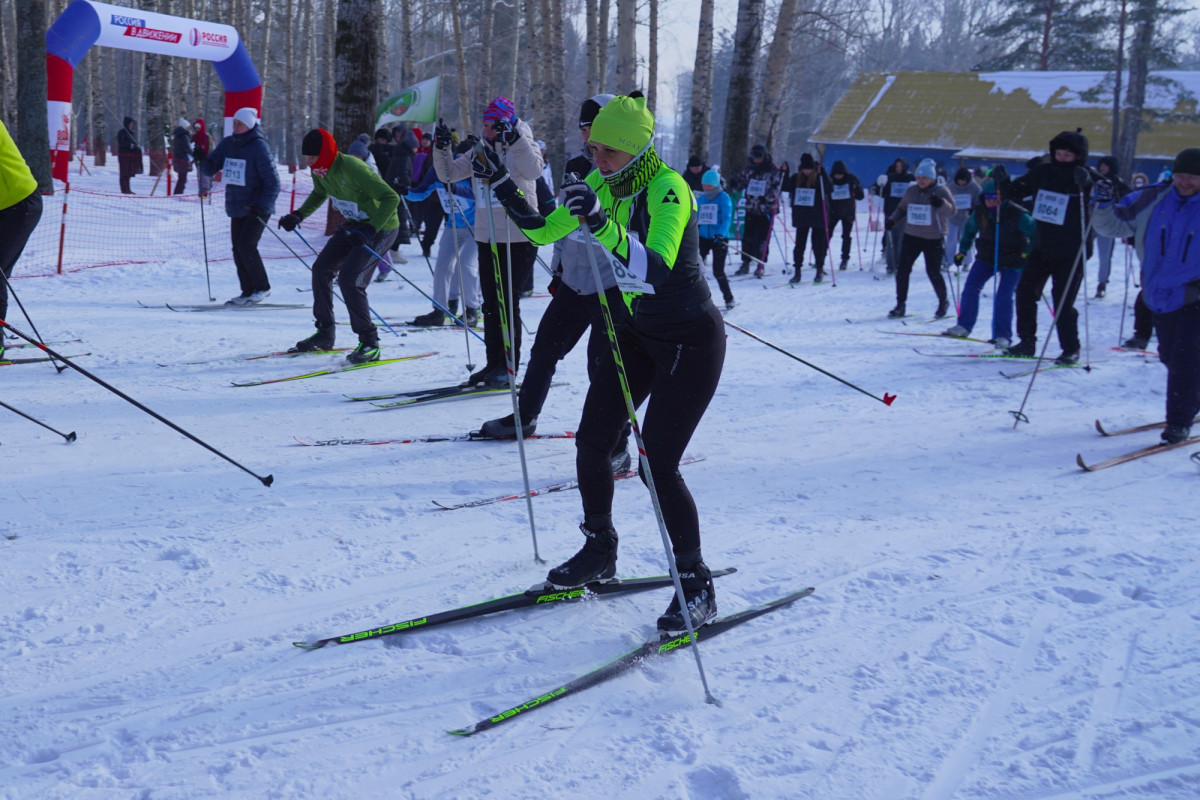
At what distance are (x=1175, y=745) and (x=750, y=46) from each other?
46.2ft

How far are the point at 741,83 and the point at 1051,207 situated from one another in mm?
8695

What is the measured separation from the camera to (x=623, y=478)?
198 inches

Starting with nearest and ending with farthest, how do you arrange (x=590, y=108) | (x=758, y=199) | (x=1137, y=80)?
(x=590, y=108), (x=758, y=199), (x=1137, y=80)

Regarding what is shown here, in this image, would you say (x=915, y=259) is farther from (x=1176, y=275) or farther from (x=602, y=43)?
(x=602, y=43)

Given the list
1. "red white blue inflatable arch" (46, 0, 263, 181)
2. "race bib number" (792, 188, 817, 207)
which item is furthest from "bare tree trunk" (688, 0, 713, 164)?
"red white blue inflatable arch" (46, 0, 263, 181)

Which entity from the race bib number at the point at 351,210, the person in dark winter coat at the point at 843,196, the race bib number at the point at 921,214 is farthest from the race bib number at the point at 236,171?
the person in dark winter coat at the point at 843,196

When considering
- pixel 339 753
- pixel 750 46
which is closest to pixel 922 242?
pixel 750 46

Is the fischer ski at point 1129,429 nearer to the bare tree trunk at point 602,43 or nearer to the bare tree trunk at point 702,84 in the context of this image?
the bare tree trunk at point 702,84

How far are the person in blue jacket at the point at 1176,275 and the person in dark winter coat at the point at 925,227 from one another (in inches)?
163

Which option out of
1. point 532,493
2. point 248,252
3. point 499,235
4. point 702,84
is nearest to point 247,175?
point 248,252

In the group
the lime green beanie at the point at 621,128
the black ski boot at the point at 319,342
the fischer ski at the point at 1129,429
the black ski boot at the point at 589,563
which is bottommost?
the black ski boot at the point at 589,563

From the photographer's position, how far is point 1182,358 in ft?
18.5

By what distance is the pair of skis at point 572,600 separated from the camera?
9.26 feet

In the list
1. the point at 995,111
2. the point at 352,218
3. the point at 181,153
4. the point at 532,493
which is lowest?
the point at 532,493
